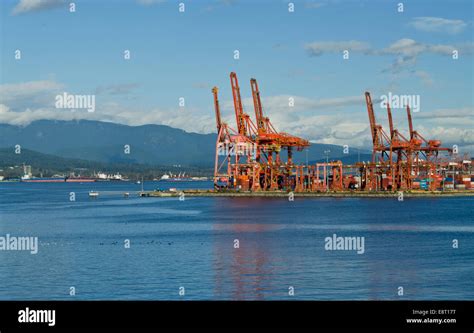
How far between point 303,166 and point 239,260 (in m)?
76.6

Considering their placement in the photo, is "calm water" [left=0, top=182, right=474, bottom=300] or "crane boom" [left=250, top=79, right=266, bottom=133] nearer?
"calm water" [left=0, top=182, right=474, bottom=300]

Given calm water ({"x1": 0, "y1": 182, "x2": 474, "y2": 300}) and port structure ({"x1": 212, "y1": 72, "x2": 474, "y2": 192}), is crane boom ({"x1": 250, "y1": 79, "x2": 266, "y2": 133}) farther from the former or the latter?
calm water ({"x1": 0, "y1": 182, "x2": 474, "y2": 300})

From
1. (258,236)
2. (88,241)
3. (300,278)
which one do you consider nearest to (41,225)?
(88,241)

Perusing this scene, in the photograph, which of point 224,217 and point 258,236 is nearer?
point 258,236

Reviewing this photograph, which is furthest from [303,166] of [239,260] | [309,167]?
[239,260]

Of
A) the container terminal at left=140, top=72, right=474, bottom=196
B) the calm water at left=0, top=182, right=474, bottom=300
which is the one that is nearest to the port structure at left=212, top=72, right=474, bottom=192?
the container terminal at left=140, top=72, right=474, bottom=196

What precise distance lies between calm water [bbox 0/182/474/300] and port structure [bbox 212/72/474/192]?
43.1 m

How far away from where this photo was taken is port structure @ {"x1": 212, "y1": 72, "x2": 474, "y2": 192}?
356 ft

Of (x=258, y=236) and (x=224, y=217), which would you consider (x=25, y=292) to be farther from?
(x=224, y=217)

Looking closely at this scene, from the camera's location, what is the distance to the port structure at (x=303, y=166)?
4272 inches
